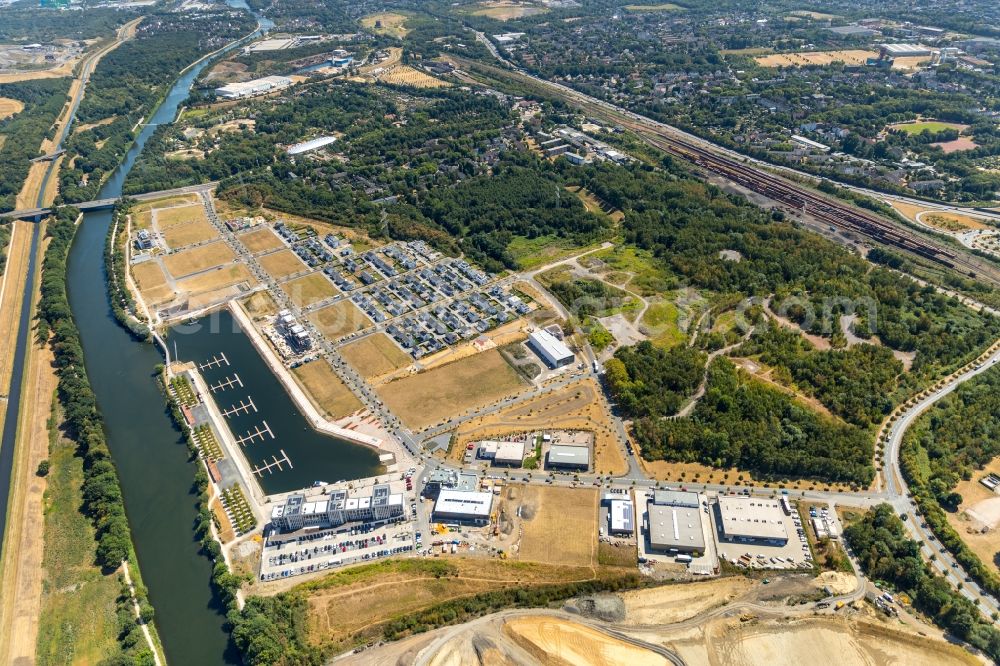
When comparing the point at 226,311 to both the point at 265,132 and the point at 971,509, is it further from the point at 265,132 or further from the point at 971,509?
the point at 971,509

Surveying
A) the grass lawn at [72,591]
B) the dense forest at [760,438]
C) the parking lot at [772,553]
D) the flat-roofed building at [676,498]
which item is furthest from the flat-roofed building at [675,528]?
the grass lawn at [72,591]

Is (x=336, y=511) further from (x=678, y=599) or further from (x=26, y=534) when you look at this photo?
(x=678, y=599)

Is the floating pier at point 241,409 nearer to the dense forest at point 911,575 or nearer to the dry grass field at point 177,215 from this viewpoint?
the dry grass field at point 177,215

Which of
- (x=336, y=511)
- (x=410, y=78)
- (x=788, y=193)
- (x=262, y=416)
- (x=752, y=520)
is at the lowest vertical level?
(x=262, y=416)

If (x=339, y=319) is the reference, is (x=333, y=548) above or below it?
below

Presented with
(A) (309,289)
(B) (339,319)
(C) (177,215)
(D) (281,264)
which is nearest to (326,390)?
(B) (339,319)
